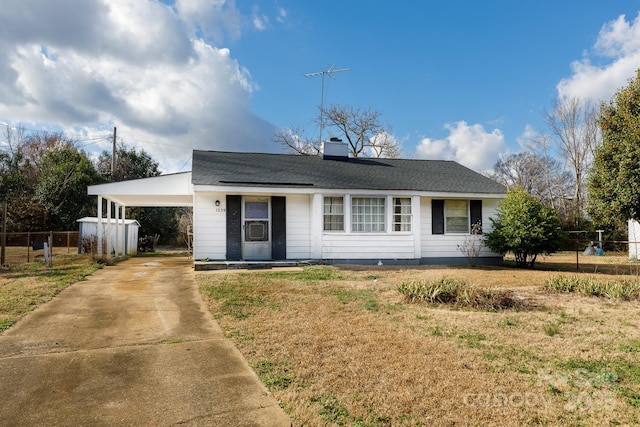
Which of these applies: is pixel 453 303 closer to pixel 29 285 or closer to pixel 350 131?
pixel 29 285

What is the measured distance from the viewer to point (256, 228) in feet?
47.1

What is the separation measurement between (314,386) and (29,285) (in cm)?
881

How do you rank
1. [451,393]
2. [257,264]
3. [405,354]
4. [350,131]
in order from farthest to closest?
[350,131], [257,264], [405,354], [451,393]

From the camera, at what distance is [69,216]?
83.8ft

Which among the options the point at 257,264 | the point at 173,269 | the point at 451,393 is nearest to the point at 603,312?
the point at 451,393

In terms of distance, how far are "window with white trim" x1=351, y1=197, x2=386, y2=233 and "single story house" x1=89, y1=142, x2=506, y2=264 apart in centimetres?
4

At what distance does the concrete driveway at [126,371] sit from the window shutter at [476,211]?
11.5 m

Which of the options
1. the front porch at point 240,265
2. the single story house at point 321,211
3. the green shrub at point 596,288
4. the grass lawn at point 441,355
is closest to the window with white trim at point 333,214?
the single story house at point 321,211

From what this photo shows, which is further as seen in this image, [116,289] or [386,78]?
[386,78]

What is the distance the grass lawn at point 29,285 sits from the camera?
23.1ft

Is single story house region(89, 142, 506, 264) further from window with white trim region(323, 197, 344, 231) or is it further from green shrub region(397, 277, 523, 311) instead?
green shrub region(397, 277, 523, 311)

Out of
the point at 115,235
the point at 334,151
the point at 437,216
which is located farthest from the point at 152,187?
the point at 437,216

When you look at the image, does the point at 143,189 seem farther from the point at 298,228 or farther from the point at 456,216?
the point at 456,216

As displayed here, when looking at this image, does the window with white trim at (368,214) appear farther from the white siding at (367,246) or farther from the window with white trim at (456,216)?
the window with white trim at (456,216)
